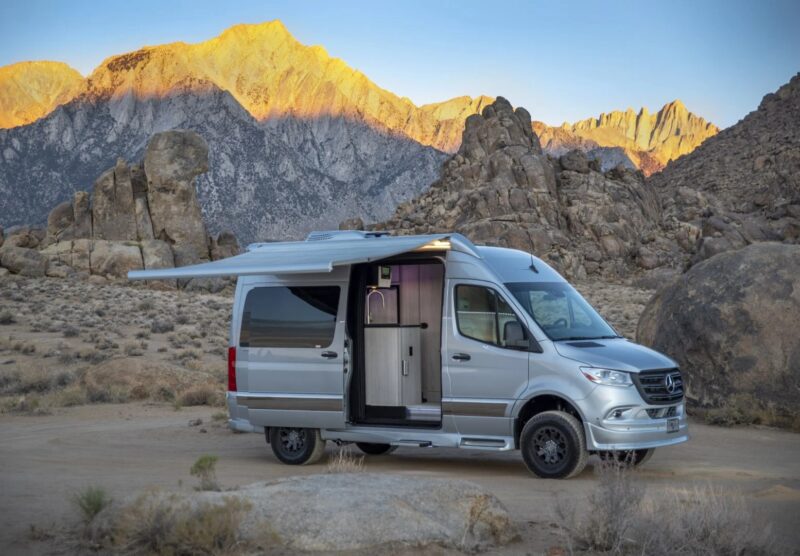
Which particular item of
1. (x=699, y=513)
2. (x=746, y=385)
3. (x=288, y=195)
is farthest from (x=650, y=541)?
(x=288, y=195)

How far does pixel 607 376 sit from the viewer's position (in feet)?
36.0

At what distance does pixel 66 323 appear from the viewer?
3766 centimetres

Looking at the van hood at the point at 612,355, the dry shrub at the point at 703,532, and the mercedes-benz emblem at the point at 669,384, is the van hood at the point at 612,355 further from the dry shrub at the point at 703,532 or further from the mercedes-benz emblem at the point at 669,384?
the dry shrub at the point at 703,532

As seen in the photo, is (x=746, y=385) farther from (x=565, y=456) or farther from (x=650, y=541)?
(x=650, y=541)

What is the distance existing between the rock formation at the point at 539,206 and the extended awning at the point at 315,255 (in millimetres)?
67439

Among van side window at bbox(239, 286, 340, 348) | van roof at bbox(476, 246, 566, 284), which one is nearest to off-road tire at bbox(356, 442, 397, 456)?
van side window at bbox(239, 286, 340, 348)

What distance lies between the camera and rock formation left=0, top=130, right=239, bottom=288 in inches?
2891

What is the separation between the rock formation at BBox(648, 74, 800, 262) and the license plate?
226 feet

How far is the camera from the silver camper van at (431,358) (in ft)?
36.3

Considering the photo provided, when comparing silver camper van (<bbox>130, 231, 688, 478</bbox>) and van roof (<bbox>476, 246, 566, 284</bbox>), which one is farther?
van roof (<bbox>476, 246, 566, 284</bbox>)

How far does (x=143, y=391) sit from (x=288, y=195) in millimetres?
105240

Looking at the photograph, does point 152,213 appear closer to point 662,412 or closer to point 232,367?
point 232,367

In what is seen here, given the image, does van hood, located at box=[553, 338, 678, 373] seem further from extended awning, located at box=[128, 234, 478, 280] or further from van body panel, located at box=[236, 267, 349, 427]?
van body panel, located at box=[236, 267, 349, 427]

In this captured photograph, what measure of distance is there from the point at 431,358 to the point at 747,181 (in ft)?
296
